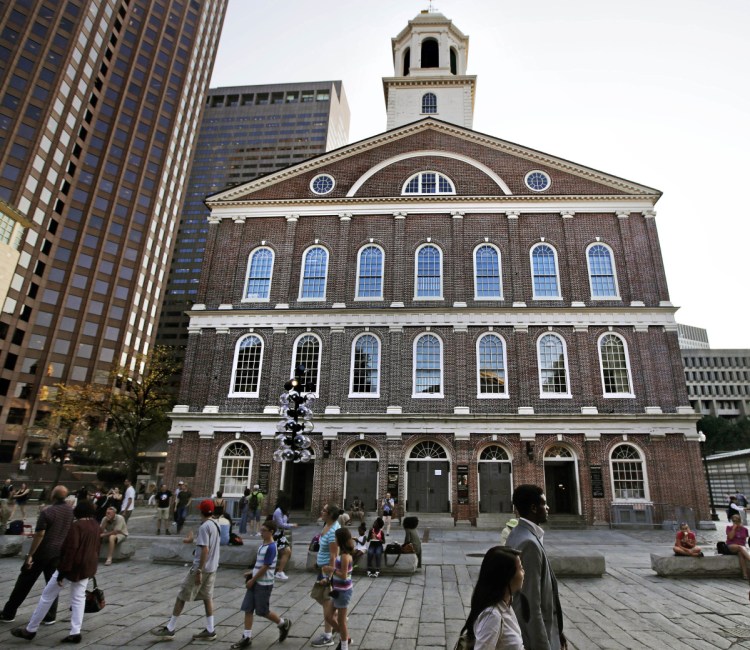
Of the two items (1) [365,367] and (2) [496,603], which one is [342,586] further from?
(1) [365,367]

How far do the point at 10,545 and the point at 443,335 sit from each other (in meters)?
19.4

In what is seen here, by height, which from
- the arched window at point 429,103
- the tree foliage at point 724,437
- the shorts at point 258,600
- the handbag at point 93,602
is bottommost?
the handbag at point 93,602

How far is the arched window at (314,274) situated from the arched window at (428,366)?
6.30 metres

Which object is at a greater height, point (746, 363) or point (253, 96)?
point (253, 96)

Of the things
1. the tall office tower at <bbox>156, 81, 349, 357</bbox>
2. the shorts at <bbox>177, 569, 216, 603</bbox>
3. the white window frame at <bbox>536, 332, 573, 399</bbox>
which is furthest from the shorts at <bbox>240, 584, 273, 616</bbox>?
the tall office tower at <bbox>156, 81, 349, 357</bbox>

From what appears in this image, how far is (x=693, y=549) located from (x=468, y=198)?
20906 millimetres

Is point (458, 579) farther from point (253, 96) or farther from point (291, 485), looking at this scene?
point (253, 96)

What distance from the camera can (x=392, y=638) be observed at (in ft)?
25.2

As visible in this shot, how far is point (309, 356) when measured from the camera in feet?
86.2

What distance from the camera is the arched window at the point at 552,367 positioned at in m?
24.8

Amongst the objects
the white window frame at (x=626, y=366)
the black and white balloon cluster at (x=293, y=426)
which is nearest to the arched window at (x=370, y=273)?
the white window frame at (x=626, y=366)

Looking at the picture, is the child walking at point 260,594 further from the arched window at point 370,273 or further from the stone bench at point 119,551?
the arched window at point 370,273

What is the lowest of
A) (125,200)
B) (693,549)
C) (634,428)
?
(693,549)

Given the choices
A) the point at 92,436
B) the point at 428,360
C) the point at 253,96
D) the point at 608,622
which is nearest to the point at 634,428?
the point at 428,360
